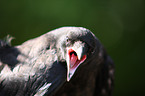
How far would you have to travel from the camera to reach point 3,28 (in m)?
3.78

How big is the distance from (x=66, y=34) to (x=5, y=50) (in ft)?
2.21

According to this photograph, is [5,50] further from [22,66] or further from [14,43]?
[14,43]

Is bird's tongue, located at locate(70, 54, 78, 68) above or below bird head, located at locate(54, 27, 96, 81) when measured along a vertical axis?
below

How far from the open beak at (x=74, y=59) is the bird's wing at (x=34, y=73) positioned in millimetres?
145

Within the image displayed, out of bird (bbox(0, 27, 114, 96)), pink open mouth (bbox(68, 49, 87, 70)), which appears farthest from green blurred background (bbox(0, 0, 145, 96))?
pink open mouth (bbox(68, 49, 87, 70))

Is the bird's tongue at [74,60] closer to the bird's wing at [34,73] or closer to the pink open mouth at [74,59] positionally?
the pink open mouth at [74,59]

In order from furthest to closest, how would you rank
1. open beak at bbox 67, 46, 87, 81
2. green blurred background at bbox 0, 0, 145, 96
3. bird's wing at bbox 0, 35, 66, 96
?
1. green blurred background at bbox 0, 0, 145, 96
2. bird's wing at bbox 0, 35, 66, 96
3. open beak at bbox 67, 46, 87, 81

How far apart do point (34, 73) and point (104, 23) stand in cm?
332

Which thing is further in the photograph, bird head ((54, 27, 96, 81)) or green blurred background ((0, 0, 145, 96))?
green blurred background ((0, 0, 145, 96))

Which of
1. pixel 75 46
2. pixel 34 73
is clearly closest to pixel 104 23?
pixel 75 46

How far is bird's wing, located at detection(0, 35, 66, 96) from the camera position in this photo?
1.44 meters

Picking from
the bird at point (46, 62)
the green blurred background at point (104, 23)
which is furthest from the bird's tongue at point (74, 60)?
the green blurred background at point (104, 23)

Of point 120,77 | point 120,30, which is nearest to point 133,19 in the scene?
point 120,30

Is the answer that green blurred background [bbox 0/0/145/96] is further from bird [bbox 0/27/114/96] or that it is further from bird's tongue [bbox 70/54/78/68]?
bird's tongue [bbox 70/54/78/68]
